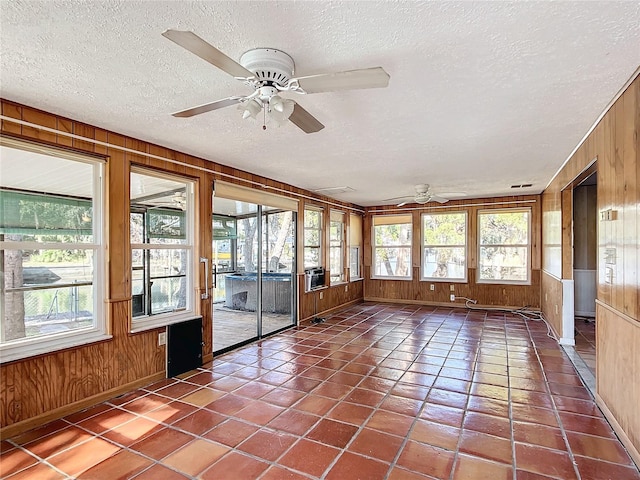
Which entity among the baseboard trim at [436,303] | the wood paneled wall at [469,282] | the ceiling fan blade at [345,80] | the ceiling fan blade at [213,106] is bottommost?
the baseboard trim at [436,303]

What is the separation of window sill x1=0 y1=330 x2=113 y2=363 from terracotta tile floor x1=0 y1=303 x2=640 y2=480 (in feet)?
1.85

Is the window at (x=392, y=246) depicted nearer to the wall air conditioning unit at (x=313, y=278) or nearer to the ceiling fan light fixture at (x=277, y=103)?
the wall air conditioning unit at (x=313, y=278)

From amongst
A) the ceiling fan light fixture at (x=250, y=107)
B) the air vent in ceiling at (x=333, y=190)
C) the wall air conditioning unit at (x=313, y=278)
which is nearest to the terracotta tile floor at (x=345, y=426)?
the wall air conditioning unit at (x=313, y=278)

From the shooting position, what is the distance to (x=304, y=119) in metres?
2.26

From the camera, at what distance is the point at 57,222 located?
289cm

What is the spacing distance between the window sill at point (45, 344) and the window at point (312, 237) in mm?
3791

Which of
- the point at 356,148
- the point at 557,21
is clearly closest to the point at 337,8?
the point at 557,21

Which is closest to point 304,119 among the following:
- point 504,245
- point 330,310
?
point 330,310

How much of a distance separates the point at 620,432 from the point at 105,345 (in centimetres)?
408

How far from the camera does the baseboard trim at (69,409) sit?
8.23 feet

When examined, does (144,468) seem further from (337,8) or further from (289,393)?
(337,8)

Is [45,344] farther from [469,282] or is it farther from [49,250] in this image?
[469,282]

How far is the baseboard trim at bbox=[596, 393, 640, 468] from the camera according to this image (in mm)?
2162

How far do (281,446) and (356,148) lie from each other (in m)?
2.84
